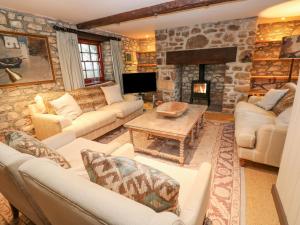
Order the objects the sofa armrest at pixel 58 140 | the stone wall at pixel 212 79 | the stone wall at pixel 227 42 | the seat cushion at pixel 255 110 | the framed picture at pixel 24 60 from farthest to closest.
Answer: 1. the stone wall at pixel 212 79
2. the stone wall at pixel 227 42
3. the seat cushion at pixel 255 110
4. the framed picture at pixel 24 60
5. the sofa armrest at pixel 58 140

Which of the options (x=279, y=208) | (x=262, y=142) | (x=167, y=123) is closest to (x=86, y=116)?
(x=167, y=123)

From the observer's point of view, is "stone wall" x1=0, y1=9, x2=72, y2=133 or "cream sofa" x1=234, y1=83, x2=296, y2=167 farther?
"stone wall" x1=0, y1=9, x2=72, y2=133

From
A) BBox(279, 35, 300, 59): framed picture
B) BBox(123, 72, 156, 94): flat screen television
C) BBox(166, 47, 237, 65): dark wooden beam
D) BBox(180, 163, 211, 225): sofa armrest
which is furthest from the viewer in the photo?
BBox(123, 72, 156, 94): flat screen television

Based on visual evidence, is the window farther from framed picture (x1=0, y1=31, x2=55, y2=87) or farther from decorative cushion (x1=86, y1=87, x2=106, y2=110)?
framed picture (x1=0, y1=31, x2=55, y2=87)

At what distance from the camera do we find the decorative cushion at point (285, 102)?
99.2 inches

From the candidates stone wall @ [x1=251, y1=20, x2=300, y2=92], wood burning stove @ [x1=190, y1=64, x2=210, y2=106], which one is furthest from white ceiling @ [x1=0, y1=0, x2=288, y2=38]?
wood burning stove @ [x1=190, y1=64, x2=210, y2=106]

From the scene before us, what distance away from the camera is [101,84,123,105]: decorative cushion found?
384cm

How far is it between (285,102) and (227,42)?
2.05 metres

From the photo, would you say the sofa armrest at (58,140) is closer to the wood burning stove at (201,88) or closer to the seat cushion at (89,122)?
the seat cushion at (89,122)

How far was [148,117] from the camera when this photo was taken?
8.91ft

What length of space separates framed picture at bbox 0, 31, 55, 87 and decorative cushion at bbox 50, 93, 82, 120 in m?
0.59

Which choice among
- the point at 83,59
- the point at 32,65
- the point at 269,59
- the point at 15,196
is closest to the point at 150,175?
the point at 15,196

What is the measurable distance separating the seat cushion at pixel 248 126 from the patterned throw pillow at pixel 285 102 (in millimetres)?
175

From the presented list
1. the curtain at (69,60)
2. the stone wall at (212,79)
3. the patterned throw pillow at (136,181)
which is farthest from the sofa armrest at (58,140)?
the stone wall at (212,79)
